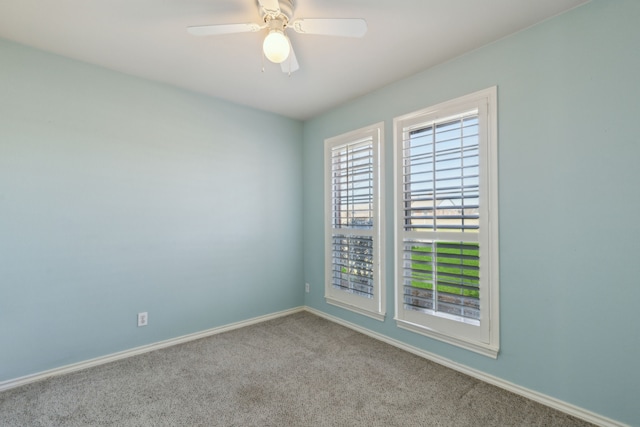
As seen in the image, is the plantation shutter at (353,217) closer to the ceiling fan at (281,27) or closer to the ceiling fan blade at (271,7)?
the ceiling fan at (281,27)

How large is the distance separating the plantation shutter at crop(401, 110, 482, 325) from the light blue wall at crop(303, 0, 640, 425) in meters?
0.20

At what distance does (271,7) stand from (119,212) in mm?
2068

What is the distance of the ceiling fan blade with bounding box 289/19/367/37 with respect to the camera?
156cm

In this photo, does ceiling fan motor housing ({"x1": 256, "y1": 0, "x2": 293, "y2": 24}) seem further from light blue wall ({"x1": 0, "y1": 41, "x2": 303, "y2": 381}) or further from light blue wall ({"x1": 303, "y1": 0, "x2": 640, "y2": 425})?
light blue wall ({"x1": 0, "y1": 41, "x2": 303, "y2": 381})

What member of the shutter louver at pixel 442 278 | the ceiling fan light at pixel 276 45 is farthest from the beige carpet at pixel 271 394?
the ceiling fan light at pixel 276 45

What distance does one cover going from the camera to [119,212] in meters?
2.49

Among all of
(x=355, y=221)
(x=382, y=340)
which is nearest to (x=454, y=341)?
(x=382, y=340)

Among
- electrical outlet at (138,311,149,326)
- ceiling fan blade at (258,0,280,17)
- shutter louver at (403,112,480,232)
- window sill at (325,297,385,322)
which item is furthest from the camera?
window sill at (325,297,385,322)

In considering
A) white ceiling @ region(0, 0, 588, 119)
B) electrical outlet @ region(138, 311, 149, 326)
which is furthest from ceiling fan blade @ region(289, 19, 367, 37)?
electrical outlet @ region(138, 311, 149, 326)

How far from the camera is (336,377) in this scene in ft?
7.20

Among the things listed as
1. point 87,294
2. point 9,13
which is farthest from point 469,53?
point 87,294

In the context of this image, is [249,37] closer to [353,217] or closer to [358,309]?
[353,217]

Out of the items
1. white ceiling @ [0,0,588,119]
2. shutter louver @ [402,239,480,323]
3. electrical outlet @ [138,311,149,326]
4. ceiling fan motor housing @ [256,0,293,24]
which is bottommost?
electrical outlet @ [138,311,149,326]

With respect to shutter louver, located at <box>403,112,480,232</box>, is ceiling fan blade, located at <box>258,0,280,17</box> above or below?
above
